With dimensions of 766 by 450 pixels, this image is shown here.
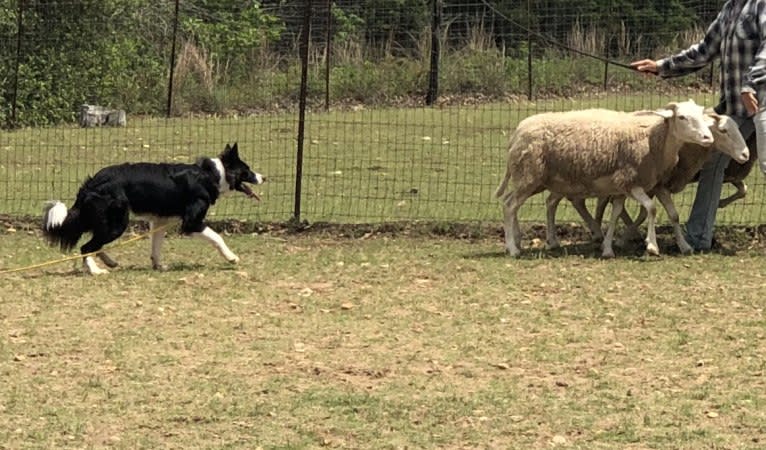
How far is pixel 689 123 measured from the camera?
1101cm

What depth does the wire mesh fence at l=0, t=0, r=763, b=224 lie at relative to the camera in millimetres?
16250

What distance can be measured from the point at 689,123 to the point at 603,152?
27.4 inches

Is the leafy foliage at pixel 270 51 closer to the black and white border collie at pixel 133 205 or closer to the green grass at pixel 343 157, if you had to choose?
the green grass at pixel 343 157

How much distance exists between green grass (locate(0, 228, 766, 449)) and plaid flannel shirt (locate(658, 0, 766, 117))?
132cm

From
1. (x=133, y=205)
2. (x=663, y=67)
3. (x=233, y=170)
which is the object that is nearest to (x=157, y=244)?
(x=133, y=205)

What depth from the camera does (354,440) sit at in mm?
6359

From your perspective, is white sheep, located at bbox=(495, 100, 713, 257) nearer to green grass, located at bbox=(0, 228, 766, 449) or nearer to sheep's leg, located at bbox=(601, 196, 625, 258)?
sheep's leg, located at bbox=(601, 196, 625, 258)

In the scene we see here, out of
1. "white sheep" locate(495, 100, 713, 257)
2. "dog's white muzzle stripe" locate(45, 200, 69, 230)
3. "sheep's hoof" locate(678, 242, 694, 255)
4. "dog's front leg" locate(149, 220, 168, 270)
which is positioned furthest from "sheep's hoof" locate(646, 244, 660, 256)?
"dog's white muzzle stripe" locate(45, 200, 69, 230)

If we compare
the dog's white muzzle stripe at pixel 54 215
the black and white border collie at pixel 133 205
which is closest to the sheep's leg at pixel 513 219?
the black and white border collie at pixel 133 205

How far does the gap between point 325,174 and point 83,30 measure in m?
7.93

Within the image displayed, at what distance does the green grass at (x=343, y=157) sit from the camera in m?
13.9

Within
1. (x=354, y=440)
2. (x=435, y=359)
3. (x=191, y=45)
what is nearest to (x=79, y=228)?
(x=435, y=359)

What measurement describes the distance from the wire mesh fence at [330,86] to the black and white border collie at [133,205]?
310cm

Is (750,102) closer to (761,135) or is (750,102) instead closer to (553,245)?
(761,135)
